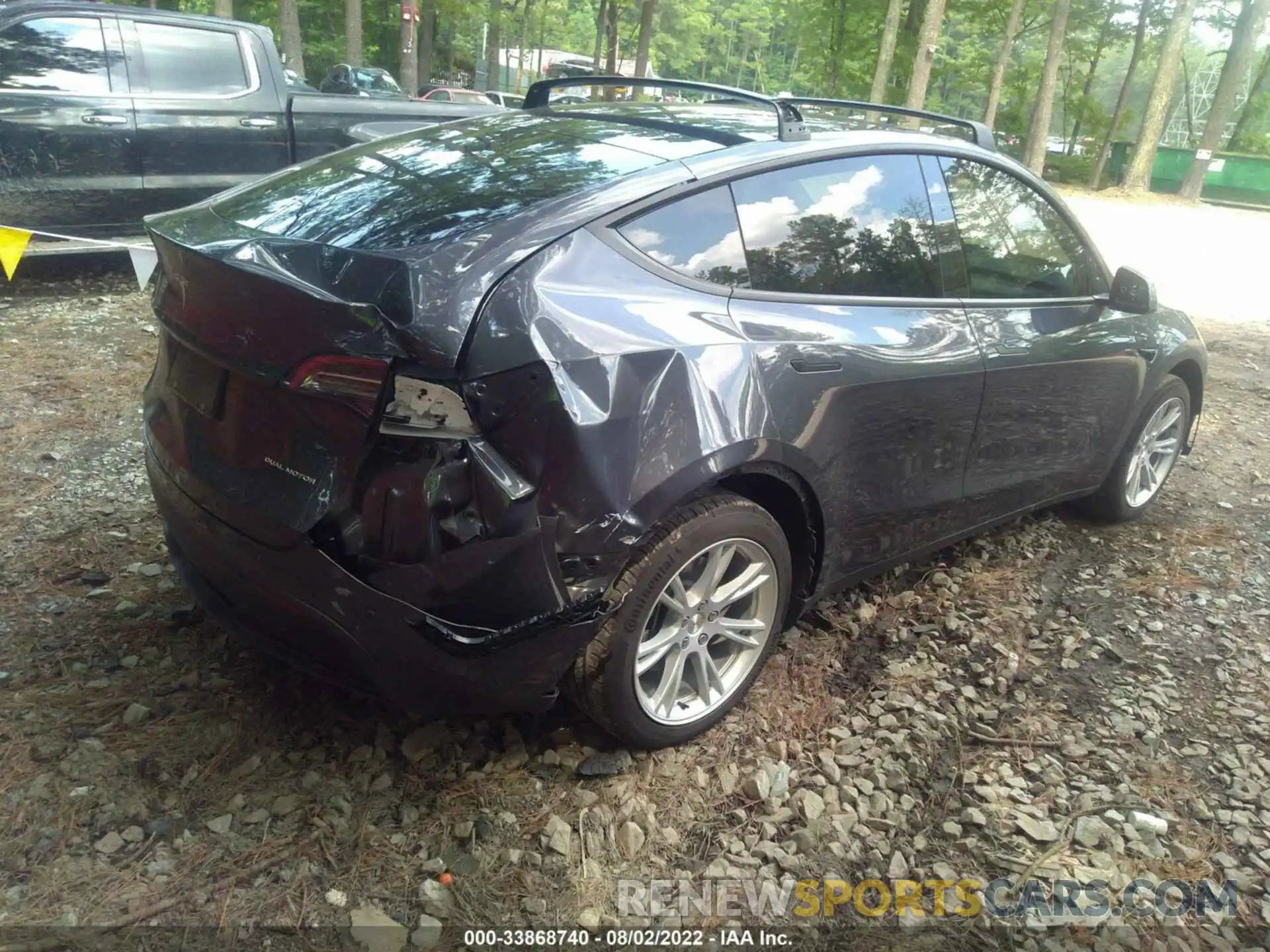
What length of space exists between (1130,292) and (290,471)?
3.31 m

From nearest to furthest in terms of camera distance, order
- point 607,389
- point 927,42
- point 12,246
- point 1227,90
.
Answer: point 607,389 → point 12,246 → point 927,42 → point 1227,90

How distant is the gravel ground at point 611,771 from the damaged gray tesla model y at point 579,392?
30 cm

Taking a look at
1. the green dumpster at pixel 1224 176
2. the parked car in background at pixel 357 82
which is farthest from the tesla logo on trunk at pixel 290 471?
the green dumpster at pixel 1224 176

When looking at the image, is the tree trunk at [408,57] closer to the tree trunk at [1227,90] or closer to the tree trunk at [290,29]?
the tree trunk at [290,29]

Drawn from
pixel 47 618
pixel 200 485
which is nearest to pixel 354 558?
pixel 200 485

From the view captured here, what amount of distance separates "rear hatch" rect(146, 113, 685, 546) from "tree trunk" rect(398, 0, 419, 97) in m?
16.7

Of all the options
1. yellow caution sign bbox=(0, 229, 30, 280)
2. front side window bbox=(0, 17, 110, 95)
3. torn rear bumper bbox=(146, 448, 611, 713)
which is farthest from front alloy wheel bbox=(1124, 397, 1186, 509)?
front side window bbox=(0, 17, 110, 95)

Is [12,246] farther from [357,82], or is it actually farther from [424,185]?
[357,82]

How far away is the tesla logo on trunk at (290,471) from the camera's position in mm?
2139

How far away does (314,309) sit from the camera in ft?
6.81

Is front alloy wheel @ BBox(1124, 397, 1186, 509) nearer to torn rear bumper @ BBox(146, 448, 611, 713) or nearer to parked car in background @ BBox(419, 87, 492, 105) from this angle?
torn rear bumper @ BBox(146, 448, 611, 713)

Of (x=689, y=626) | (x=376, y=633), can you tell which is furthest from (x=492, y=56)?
(x=376, y=633)

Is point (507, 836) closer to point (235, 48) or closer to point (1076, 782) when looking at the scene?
point (1076, 782)

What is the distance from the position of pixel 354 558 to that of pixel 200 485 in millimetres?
526
